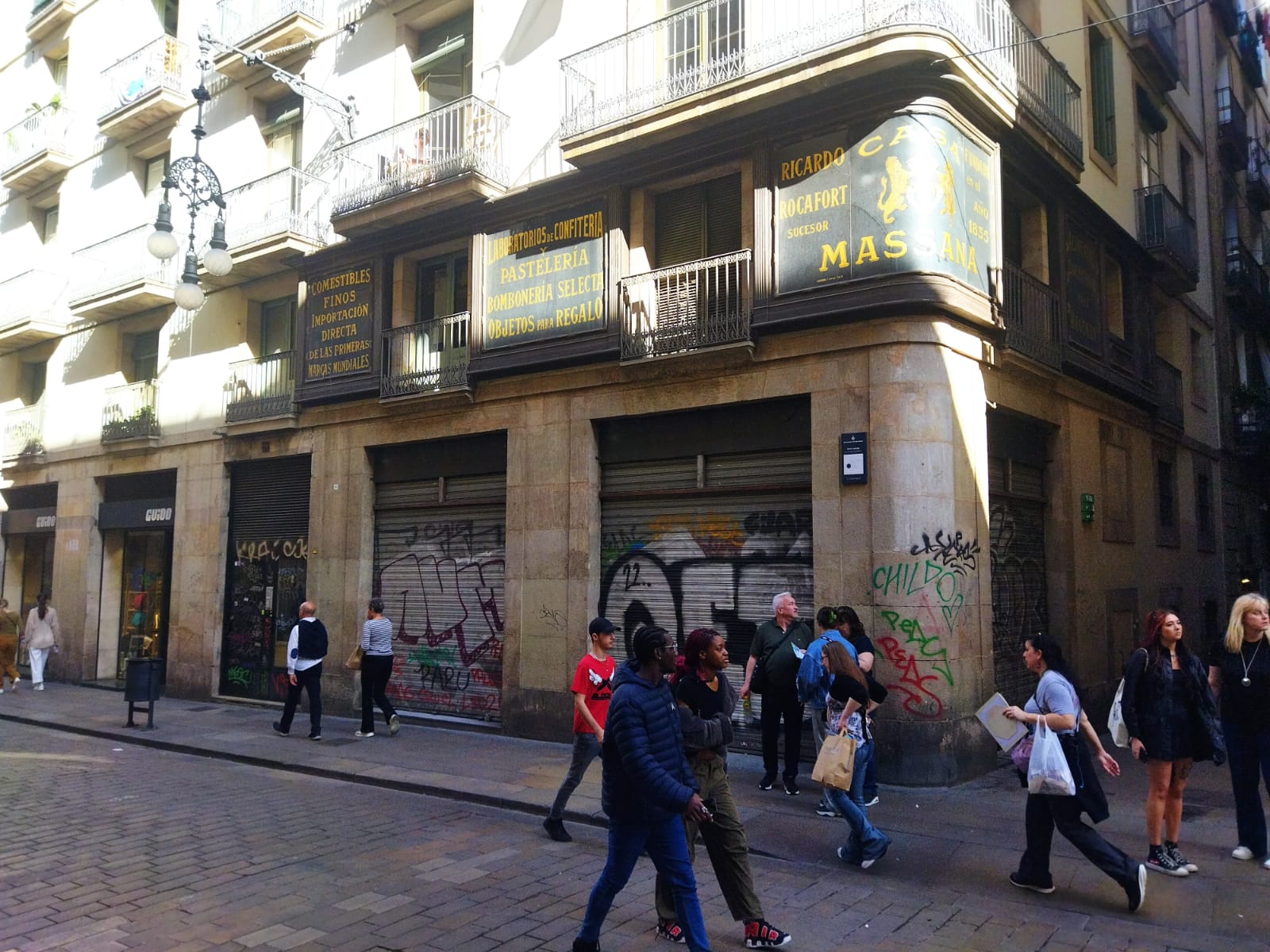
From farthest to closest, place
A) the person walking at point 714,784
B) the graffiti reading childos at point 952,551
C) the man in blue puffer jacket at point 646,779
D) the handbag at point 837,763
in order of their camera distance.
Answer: the graffiti reading childos at point 952,551 < the handbag at point 837,763 < the person walking at point 714,784 < the man in blue puffer jacket at point 646,779

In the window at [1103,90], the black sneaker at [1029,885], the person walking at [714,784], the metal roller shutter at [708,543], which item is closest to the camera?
the person walking at [714,784]

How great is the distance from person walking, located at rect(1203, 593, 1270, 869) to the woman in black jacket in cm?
24

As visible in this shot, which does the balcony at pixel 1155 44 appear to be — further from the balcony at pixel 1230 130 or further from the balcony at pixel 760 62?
the balcony at pixel 760 62

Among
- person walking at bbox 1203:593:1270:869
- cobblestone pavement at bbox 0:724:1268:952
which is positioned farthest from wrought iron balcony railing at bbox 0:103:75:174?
person walking at bbox 1203:593:1270:869

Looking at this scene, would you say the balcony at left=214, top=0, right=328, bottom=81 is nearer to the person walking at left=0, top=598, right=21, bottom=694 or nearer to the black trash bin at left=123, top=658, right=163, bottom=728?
the black trash bin at left=123, top=658, right=163, bottom=728

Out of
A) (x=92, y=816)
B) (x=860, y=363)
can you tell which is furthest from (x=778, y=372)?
(x=92, y=816)

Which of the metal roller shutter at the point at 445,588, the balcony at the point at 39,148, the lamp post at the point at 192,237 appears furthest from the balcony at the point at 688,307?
the balcony at the point at 39,148

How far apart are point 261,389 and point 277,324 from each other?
1.38m

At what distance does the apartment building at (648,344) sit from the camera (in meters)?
10.0

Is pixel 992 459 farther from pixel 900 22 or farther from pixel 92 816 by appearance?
pixel 92 816

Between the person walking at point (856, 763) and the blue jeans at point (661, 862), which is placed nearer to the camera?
the blue jeans at point (661, 862)

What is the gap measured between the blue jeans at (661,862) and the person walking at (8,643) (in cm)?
1603

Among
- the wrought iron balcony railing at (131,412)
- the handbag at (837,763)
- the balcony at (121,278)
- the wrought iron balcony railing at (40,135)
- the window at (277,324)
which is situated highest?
the wrought iron balcony railing at (40,135)

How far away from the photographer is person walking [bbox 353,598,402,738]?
1206 centimetres
